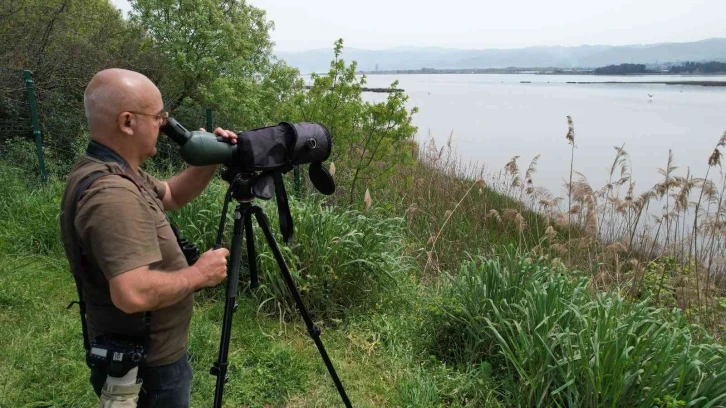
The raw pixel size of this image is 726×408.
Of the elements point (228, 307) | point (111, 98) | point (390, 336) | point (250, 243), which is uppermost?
point (111, 98)

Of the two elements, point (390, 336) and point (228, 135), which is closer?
point (228, 135)

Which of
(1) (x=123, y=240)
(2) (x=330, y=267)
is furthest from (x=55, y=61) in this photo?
(1) (x=123, y=240)

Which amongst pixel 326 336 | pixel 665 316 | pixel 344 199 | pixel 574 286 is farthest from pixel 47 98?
pixel 665 316

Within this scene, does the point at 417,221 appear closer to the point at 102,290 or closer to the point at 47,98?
the point at 102,290

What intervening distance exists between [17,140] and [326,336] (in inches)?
226

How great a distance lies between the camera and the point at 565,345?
218 cm

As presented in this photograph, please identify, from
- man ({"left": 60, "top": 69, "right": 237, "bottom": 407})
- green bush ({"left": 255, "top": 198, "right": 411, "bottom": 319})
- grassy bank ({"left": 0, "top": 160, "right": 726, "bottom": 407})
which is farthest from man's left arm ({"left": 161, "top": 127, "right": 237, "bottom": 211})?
green bush ({"left": 255, "top": 198, "right": 411, "bottom": 319})

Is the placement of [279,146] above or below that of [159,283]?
above

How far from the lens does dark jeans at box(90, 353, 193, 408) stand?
1.42 m

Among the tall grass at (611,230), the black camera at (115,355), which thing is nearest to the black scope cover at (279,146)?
the black camera at (115,355)

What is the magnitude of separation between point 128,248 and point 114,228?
0.19 feet

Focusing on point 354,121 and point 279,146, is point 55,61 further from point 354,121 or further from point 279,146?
point 279,146

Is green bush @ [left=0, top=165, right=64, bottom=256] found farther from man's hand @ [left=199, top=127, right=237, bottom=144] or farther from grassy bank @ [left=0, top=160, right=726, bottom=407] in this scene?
man's hand @ [left=199, top=127, right=237, bottom=144]

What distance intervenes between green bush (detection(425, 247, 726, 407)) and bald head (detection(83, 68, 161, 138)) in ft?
6.09
